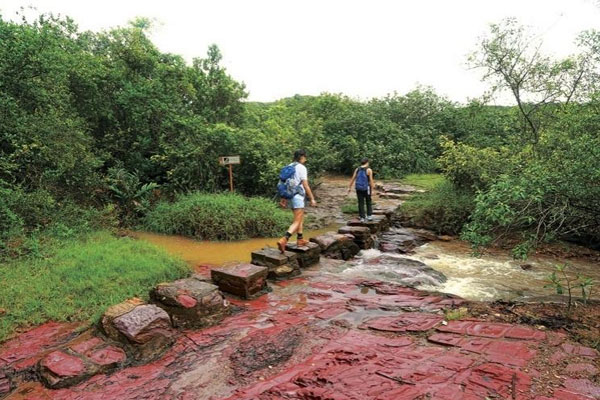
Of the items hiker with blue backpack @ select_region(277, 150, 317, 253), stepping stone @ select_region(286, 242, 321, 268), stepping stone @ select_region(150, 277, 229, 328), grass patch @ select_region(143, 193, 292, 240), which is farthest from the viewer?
grass patch @ select_region(143, 193, 292, 240)

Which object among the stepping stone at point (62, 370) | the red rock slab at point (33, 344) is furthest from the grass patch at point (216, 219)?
the stepping stone at point (62, 370)

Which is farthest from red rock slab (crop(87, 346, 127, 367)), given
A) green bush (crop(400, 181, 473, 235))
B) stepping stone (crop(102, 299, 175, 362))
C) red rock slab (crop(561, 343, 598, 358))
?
green bush (crop(400, 181, 473, 235))

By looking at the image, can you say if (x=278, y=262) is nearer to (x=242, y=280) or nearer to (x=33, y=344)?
(x=242, y=280)

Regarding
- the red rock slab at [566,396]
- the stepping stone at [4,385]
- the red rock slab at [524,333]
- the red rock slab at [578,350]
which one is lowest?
the stepping stone at [4,385]

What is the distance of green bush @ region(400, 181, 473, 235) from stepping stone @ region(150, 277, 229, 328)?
289 inches

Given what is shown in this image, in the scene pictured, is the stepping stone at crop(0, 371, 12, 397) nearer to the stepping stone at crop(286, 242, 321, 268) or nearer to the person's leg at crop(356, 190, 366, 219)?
the stepping stone at crop(286, 242, 321, 268)

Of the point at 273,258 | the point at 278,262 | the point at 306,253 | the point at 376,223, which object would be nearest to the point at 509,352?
the point at 278,262

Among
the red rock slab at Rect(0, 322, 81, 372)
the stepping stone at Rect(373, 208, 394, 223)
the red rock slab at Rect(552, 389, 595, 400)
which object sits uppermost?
the stepping stone at Rect(373, 208, 394, 223)

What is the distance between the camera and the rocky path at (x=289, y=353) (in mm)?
3191

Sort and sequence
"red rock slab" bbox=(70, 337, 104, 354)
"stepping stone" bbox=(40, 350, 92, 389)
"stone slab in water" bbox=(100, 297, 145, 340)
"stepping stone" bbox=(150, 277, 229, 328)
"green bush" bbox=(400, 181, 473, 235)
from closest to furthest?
"stepping stone" bbox=(40, 350, 92, 389), "red rock slab" bbox=(70, 337, 104, 354), "stone slab in water" bbox=(100, 297, 145, 340), "stepping stone" bbox=(150, 277, 229, 328), "green bush" bbox=(400, 181, 473, 235)

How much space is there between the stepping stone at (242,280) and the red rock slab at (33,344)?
1.91 meters

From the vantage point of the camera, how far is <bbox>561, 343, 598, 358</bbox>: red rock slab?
3605 mm

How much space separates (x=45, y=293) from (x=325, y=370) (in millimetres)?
3948

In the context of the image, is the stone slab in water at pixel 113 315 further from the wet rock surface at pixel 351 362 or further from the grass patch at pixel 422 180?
the grass patch at pixel 422 180
